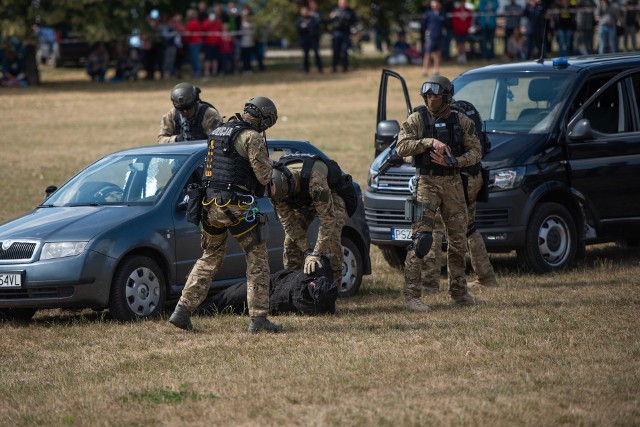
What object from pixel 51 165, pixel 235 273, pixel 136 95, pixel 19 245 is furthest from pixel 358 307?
pixel 136 95

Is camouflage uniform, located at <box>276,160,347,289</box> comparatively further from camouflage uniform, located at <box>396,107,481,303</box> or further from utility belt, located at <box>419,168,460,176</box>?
utility belt, located at <box>419,168,460,176</box>

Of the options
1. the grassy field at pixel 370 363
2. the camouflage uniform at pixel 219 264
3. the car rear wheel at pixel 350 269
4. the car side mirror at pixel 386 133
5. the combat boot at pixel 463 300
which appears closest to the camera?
the grassy field at pixel 370 363

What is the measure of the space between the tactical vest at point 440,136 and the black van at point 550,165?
61.6 inches

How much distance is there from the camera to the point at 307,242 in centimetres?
A: 1041

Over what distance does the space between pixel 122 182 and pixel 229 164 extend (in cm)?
199

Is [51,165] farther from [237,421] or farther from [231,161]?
[237,421]

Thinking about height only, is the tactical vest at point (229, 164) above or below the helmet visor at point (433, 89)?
below

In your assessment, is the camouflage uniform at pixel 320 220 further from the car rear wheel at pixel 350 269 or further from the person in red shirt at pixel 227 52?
the person in red shirt at pixel 227 52

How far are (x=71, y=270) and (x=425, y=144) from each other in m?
3.06

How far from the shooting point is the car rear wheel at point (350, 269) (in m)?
11.2

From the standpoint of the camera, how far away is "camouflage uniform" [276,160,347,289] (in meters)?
9.84

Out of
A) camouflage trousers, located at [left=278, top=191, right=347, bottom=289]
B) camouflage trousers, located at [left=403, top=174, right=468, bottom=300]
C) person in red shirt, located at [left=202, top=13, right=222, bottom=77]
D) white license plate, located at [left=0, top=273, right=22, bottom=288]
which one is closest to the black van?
camouflage trousers, located at [left=403, top=174, right=468, bottom=300]

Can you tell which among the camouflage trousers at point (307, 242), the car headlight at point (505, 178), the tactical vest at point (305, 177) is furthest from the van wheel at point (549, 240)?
the tactical vest at point (305, 177)

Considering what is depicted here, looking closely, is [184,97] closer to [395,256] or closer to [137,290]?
[137,290]
